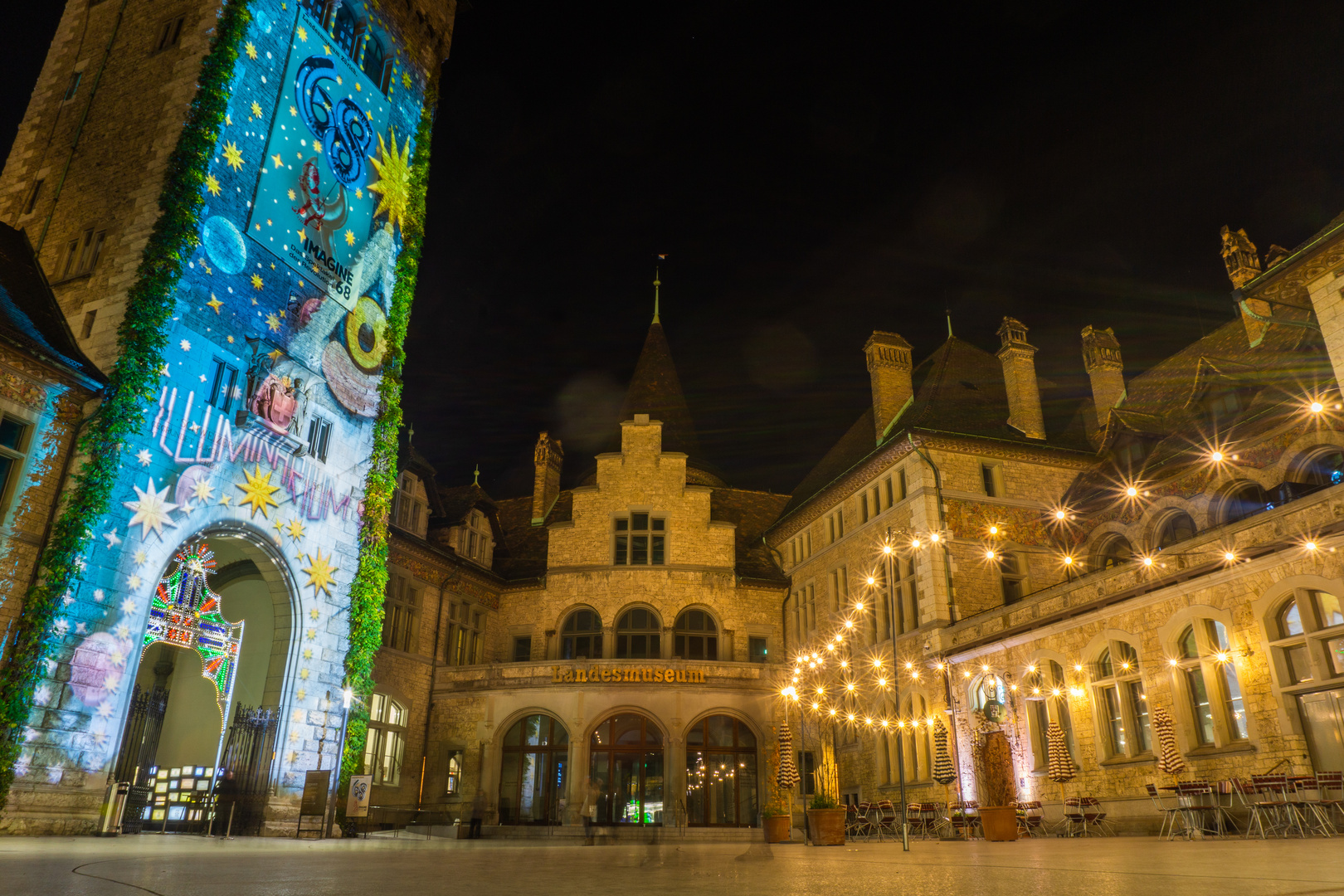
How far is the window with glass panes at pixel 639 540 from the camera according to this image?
2984cm

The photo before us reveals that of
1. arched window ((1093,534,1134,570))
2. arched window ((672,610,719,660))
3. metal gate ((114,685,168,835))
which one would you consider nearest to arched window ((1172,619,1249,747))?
arched window ((1093,534,1134,570))

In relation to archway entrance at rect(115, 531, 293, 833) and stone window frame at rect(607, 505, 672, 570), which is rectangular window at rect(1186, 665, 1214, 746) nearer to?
stone window frame at rect(607, 505, 672, 570)

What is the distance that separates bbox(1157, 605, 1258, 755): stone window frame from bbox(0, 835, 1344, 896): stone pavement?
4.52 metres

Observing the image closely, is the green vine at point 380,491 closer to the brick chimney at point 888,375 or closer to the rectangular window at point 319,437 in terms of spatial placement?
the rectangular window at point 319,437

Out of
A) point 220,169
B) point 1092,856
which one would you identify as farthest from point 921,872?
point 220,169

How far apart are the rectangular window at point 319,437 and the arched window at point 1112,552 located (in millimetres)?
19352

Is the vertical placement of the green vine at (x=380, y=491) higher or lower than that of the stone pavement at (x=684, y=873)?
higher

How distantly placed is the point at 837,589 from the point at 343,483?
15.0 meters

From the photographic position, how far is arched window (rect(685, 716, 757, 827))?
25969 millimetres

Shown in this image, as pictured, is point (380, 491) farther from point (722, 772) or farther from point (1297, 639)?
point (1297, 639)

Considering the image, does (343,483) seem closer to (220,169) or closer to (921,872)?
(220,169)

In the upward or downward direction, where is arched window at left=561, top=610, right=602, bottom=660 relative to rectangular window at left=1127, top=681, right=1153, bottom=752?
upward

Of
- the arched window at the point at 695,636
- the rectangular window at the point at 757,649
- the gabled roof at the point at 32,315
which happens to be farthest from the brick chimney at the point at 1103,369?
the gabled roof at the point at 32,315

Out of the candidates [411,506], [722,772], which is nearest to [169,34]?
[411,506]
